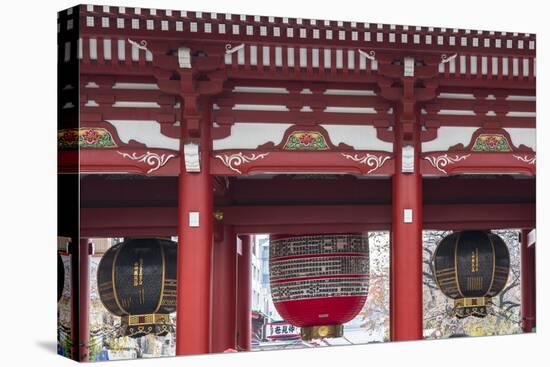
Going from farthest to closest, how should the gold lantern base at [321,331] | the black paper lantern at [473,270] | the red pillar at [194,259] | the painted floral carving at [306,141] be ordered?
the black paper lantern at [473,270], the gold lantern base at [321,331], the painted floral carving at [306,141], the red pillar at [194,259]

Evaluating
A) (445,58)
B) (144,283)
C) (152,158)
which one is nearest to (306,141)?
(152,158)

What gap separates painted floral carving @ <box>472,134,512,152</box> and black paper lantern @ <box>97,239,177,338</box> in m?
2.04

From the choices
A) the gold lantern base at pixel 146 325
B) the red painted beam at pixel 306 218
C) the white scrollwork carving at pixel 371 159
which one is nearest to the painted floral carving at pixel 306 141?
the white scrollwork carving at pixel 371 159

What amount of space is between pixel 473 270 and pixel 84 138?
263 centimetres

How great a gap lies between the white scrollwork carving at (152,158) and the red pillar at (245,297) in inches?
27.3

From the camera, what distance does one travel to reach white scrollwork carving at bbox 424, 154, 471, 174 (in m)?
5.87

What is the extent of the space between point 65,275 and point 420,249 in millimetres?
2185

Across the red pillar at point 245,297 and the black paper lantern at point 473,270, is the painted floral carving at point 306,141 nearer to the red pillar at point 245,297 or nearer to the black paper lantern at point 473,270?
the red pillar at point 245,297

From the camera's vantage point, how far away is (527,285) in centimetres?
614

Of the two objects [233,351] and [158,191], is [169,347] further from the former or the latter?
[158,191]

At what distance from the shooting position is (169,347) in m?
5.38

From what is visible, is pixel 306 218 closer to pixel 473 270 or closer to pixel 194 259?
pixel 194 259

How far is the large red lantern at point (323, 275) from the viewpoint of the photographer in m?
5.73

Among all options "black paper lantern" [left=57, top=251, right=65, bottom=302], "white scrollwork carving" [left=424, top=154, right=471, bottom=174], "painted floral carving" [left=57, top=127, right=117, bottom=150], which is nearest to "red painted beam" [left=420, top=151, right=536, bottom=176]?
"white scrollwork carving" [left=424, top=154, right=471, bottom=174]
